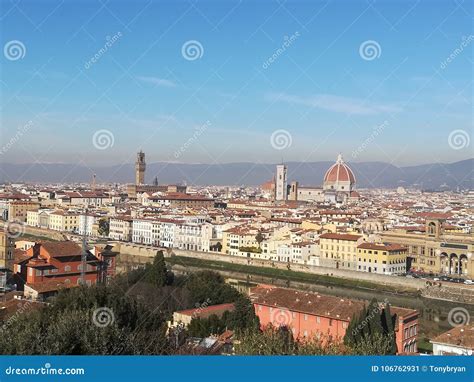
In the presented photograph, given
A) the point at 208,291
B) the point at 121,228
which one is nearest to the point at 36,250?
the point at 208,291

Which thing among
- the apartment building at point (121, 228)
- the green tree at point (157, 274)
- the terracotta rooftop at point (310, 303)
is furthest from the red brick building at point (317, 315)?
the apartment building at point (121, 228)

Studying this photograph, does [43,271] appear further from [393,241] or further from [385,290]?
[393,241]

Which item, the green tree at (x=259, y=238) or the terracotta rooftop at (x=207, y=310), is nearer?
the terracotta rooftop at (x=207, y=310)

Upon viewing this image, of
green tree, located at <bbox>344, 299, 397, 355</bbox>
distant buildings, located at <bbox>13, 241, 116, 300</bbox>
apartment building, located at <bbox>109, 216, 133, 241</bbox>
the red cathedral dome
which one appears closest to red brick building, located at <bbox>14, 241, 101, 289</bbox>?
distant buildings, located at <bbox>13, 241, 116, 300</bbox>

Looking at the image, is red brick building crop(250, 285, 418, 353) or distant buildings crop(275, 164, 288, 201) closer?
red brick building crop(250, 285, 418, 353)

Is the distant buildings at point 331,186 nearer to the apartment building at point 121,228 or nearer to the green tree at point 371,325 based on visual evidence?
the apartment building at point 121,228

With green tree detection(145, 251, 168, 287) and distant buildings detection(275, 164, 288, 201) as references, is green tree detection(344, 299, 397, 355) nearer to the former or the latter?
green tree detection(145, 251, 168, 287)

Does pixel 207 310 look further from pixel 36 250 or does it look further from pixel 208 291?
pixel 36 250
